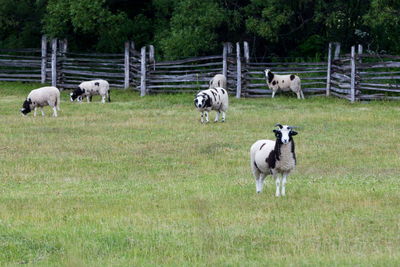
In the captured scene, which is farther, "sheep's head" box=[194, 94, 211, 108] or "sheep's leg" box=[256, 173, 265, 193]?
"sheep's head" box=[194, 94, 211, 108]

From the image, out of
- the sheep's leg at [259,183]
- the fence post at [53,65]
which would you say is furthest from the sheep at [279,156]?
the fence post at [53,65]

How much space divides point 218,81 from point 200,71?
2504 mm

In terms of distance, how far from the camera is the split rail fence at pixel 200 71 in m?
30.2

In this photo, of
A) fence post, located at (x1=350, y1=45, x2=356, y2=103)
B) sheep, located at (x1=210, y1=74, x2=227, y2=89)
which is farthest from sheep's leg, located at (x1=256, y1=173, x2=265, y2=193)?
sheep, located at (x1=210, y1=74, x2=227, y2=89)

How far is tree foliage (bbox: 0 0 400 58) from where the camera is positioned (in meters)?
33.1

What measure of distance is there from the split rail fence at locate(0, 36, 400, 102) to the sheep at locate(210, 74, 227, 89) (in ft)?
2.31

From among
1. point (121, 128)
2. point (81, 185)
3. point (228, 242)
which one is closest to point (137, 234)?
point (228, 242)

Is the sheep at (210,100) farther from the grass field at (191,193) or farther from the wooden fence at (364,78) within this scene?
the wooden fence at (364,78)

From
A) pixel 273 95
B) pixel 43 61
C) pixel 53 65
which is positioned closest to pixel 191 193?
pixel 273 95

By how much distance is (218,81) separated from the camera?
107 feet

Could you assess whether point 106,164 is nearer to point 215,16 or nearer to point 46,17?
point 215,16

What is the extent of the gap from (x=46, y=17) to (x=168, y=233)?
95.6ft

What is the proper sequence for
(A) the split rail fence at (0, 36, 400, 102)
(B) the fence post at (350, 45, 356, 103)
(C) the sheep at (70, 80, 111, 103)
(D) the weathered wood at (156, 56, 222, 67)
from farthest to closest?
(D) the weathered wood at (156, 56, 222, 67)
(C) the sheep at (70, 80, 111, 103)
(A) the split rail fence at (0, 36, 400, 102)
(B) the fence post at (350, 45, 356, 103)

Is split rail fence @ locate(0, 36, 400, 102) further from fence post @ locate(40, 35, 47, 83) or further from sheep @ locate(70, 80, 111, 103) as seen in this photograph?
sheep @ locate(70, 80, 111, 103)
